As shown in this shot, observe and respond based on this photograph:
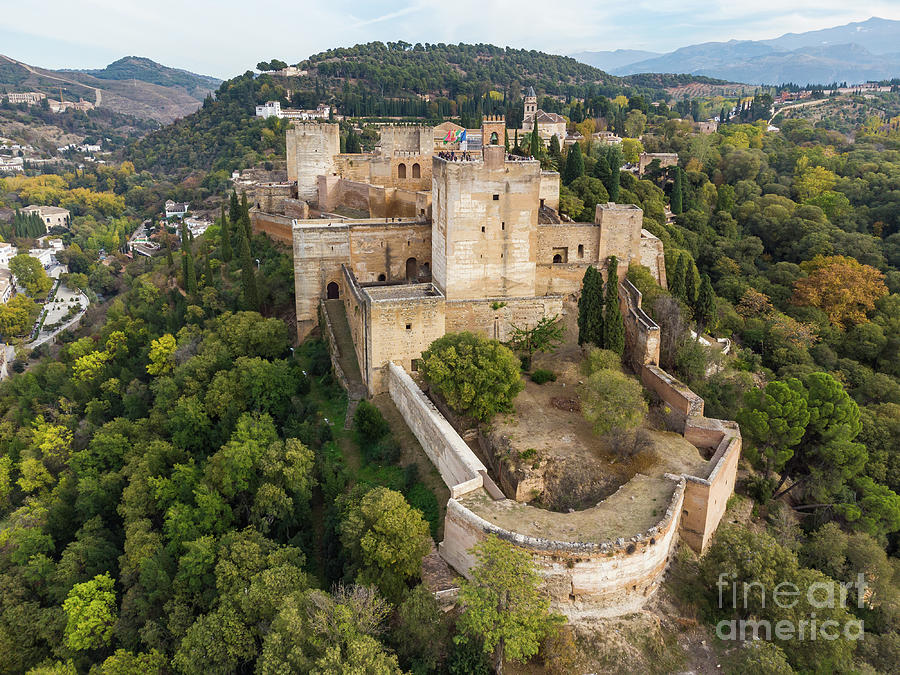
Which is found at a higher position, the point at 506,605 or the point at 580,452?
the point at 580,452

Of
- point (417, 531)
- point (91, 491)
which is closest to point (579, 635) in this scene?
point (417, 531)

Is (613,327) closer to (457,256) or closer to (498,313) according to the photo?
(498,313)

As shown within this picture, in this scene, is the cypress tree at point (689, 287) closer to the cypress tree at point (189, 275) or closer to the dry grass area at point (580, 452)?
the dry grass area at point (580, 452)

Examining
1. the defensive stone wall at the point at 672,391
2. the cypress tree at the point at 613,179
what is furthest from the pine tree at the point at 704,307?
the cypress tree at the point at 613,179

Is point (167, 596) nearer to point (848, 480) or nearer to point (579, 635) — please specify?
point (579, 635)

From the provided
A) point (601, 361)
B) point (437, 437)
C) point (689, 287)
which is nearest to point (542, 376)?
point (601, 361)

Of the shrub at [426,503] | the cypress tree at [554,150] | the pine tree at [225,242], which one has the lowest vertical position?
the shrub at [426,503]
